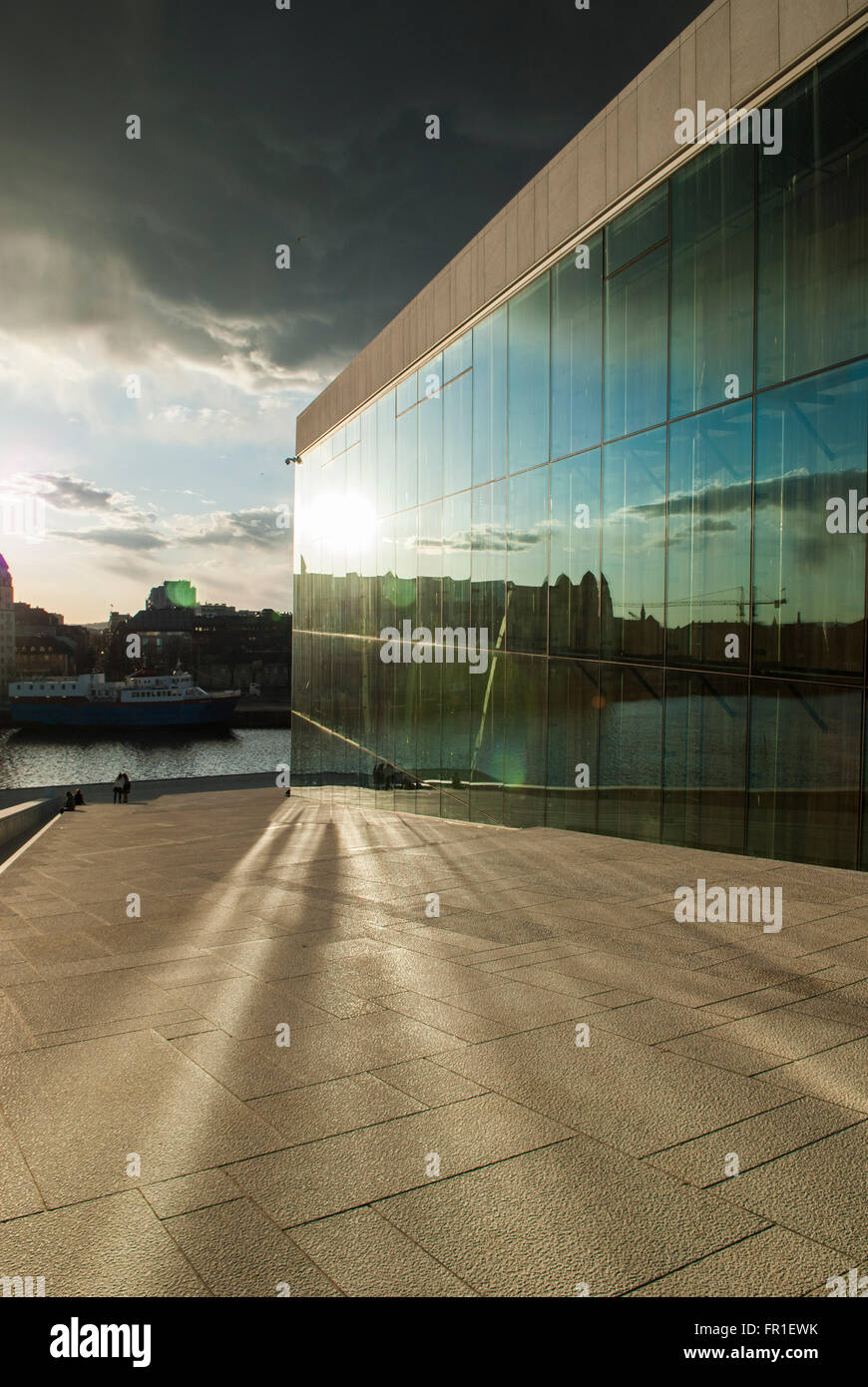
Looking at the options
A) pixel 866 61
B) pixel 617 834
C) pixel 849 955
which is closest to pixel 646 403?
pixel 866 61

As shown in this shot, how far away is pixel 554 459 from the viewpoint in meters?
15.6

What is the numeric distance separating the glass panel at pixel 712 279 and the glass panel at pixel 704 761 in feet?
12.6

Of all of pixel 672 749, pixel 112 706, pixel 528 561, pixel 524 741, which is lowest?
pixel 112 706

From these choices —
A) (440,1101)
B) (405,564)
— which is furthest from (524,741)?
(440,1101)

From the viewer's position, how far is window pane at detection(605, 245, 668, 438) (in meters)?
12.7

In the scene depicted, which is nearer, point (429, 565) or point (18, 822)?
point (18, 822)

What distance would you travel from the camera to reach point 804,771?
10.5m

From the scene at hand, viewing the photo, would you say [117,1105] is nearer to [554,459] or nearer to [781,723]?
[781,723]

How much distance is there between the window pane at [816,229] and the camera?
955 cm

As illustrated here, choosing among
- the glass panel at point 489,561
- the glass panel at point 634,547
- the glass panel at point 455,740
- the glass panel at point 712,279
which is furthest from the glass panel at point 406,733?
the glass panel at point 712,279

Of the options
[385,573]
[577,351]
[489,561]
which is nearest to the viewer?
[577,351]

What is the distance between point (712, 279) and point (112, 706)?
99056mm

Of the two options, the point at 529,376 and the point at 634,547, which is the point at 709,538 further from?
the point at 529,376

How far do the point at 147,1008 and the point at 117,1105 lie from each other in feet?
4.67
